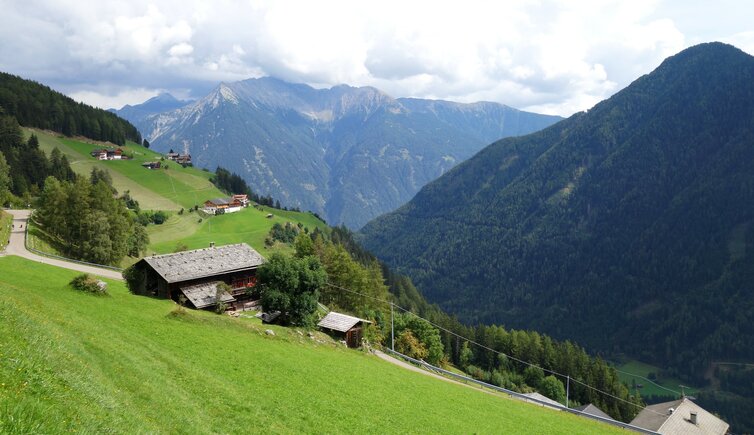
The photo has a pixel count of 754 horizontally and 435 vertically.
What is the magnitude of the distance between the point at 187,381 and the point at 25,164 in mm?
148258

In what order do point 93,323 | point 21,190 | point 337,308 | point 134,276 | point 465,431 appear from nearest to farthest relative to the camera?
point 93,323
point 465,431
point 134,276
point 337,308
point 21,190

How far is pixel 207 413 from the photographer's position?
22422mm

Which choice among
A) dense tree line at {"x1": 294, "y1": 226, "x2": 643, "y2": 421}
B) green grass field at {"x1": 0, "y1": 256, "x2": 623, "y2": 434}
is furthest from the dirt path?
dense tree line at {"x1": 294, "y1": 226, "x2": 643, "y2": 421}

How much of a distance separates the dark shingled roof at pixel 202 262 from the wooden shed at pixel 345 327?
52.6 ft

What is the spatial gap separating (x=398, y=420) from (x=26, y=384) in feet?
76.3

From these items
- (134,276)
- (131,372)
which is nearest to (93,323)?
(131,372)

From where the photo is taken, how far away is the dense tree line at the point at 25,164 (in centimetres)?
12600

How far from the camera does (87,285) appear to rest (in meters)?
45.4

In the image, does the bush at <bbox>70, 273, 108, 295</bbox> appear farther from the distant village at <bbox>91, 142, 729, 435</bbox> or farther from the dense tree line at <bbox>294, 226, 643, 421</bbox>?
the dense tree line at <bbox>294, 226, 643, 421</bbox>

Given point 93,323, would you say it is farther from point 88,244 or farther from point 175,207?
point 175,207

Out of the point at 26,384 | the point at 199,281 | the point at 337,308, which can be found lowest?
the point at 337,308

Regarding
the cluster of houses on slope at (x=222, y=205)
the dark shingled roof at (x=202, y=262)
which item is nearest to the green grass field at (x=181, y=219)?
the cluster of houses on slope at (x=222, y=205)

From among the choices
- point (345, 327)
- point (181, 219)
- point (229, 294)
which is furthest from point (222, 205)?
point (345, 327)

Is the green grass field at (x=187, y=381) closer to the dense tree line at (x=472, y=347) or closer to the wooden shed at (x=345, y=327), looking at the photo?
the wooden shed at (x=345, y=327)
